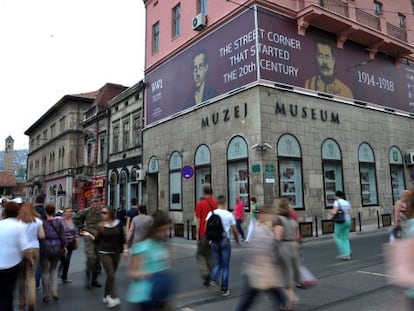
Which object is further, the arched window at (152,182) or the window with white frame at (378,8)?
the arched window at (152,182)

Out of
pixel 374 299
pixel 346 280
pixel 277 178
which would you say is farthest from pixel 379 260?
pixel 277 178

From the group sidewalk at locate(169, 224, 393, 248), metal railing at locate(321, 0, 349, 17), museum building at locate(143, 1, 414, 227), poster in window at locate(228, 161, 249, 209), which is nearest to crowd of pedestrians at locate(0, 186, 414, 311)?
sidewalk at locate(169, 224, 393, 248)

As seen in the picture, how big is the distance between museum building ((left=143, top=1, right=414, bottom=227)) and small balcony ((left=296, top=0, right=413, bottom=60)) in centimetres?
8

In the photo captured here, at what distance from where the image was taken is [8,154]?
82688 millimetres

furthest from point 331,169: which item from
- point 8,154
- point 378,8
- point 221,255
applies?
point 8,154

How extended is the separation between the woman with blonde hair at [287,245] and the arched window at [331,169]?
39.6ft

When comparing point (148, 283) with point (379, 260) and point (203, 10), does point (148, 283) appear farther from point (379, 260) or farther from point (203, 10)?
point (203, 10)

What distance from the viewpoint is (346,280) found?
7.43 m

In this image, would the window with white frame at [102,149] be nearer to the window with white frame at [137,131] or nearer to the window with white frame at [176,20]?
the window with white frame at [137,131]

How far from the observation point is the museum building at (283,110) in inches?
650

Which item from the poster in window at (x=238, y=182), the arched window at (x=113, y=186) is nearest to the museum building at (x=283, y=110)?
the poster in window at (x=238, y=182)

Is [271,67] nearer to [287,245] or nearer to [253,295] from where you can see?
[287,245]

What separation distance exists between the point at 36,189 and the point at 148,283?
56.7 metres

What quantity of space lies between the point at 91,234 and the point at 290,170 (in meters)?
11.1
